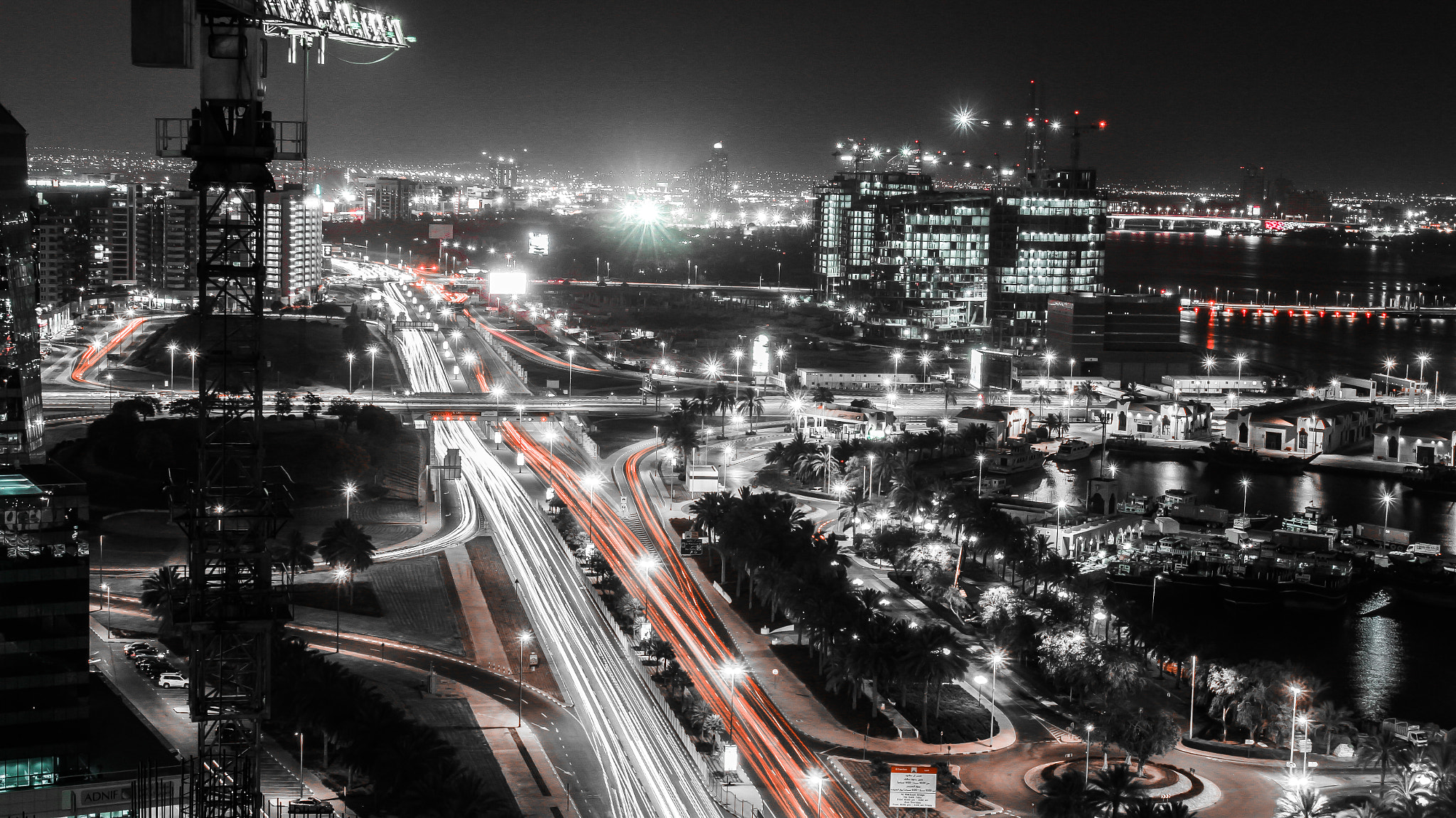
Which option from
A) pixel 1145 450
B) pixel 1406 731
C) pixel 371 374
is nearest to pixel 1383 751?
pixel 1406 731

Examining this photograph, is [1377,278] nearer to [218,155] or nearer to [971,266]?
[971,266]

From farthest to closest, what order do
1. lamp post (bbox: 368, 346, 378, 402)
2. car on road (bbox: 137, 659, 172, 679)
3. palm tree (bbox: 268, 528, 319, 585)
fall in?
lamp post (bbox: 368, 346, 378, 402) < palm tree (bbox: 268, 528, 319, 585) < car on road (bbox: 137, 659, 172, 679)

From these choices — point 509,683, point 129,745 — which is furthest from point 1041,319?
point 129,745

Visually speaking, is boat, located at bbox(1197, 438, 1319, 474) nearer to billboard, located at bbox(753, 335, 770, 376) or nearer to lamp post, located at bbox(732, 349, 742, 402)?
lamp post, located at bbox(732, 349, 742, 402)

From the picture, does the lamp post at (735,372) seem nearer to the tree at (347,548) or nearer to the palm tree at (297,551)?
the palm tree at (297,551)

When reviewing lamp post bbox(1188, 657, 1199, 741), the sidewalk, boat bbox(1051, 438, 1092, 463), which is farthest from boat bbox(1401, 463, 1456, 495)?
the sidewalk

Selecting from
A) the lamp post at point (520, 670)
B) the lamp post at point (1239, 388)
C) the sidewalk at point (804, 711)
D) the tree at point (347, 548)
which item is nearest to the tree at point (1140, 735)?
the sidewalk at point (804, 711)
